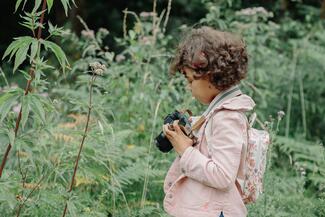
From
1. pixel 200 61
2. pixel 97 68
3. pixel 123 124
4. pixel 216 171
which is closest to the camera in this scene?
pixel 216 171

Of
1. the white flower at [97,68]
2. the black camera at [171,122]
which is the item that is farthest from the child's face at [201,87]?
the white flower at [97,68]

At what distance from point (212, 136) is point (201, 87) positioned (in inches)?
9.3

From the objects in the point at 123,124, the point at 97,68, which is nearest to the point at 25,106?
the point at 97,68

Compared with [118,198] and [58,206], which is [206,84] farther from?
[118,198]

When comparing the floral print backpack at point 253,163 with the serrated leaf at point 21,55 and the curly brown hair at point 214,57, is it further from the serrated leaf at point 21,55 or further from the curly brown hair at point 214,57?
the serrated leaf at point 21,55

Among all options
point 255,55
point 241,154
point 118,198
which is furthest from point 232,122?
point 255,55

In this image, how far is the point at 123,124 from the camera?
5016 millimetres

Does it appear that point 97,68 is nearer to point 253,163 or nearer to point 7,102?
point 7,102

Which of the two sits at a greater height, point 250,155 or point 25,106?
point 25,106

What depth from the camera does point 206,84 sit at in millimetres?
2723

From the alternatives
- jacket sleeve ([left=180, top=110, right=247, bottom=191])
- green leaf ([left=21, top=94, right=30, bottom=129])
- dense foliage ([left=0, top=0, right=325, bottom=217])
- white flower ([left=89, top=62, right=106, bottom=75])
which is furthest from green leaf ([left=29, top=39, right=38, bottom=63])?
jacket sleeve ([left=180, top=110, right=247, bottom=191])

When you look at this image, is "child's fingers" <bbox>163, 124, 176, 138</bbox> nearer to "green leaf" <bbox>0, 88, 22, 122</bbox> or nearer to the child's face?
the child's face

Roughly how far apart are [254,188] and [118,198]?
1.64m

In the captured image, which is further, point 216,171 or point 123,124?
point 123,124
